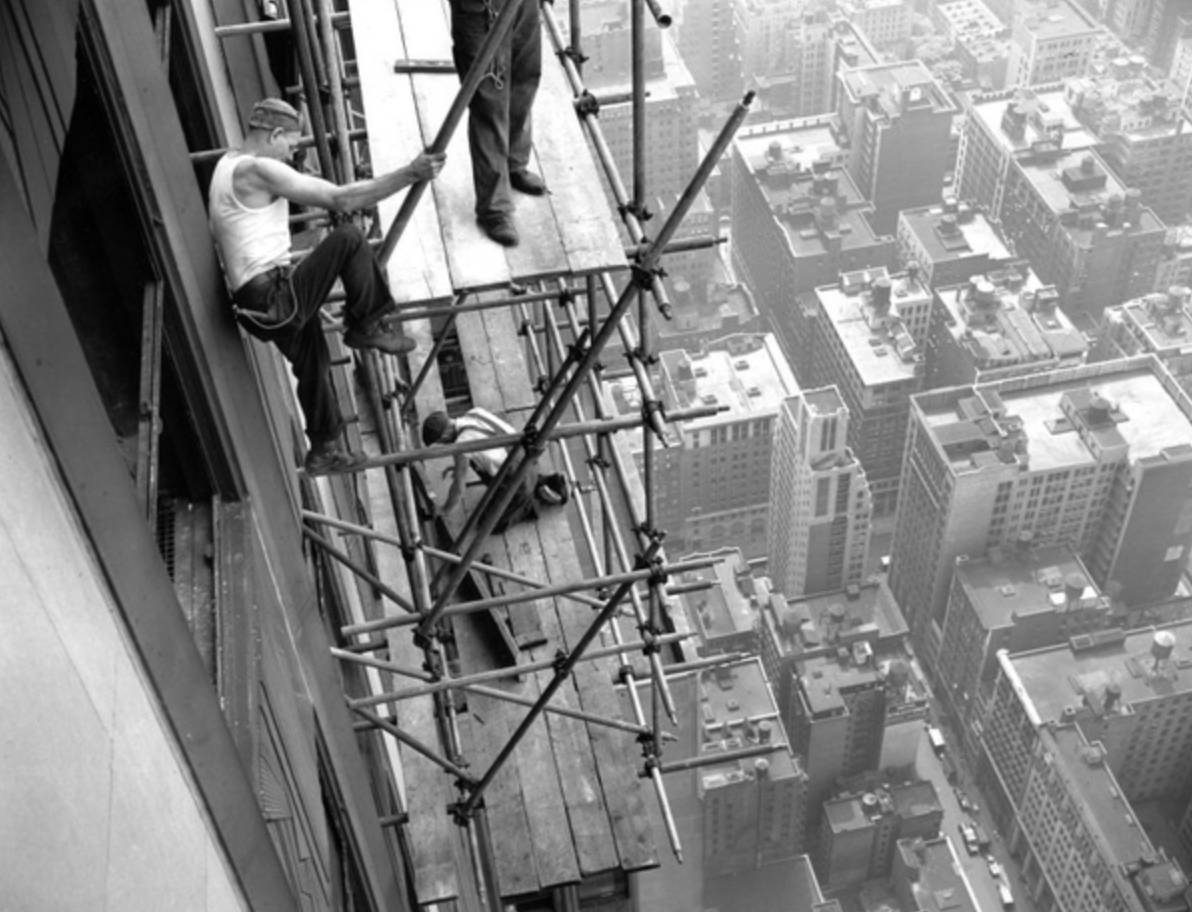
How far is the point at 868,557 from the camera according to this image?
5438 cm

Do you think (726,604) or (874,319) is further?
(874,319)

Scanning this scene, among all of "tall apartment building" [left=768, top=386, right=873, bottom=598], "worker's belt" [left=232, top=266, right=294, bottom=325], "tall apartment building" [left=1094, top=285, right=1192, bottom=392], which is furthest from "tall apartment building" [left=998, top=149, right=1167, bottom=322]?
"worker's belt" [left=232, top=266, right=294, bottom=325]

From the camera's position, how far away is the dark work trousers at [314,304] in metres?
6.12

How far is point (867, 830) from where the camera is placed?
1603 inches

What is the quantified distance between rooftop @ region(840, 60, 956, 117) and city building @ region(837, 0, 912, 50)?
412 inches

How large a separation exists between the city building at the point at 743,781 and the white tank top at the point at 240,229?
104 feet

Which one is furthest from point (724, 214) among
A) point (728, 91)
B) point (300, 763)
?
point (300, 763)

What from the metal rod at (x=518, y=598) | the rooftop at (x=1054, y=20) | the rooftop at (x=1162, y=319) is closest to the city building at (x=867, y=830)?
the rooftop at (x=1162, y=319)

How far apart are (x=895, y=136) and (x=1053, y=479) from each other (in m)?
25.8

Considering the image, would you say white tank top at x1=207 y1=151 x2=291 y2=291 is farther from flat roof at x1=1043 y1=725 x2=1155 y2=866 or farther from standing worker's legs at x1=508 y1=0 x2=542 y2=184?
flat roof at x1=1043 y1=725 x2=1155 y2=866

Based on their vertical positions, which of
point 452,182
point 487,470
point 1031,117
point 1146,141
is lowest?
point 1146,141

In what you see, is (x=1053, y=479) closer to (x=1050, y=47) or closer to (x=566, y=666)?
(x=1050, y=47)

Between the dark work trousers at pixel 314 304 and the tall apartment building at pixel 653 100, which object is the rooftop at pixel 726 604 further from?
the dark work trousers at pixel 314 304

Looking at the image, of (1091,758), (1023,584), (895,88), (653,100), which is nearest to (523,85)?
(1091,758)
